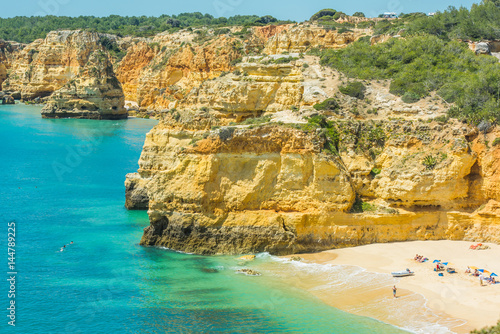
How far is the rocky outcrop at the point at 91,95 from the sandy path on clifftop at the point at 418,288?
75.5 metres

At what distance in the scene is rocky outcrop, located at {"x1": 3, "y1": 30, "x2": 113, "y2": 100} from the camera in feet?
383

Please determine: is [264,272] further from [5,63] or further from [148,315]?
[5,63]

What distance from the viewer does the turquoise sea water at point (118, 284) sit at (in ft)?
66.1

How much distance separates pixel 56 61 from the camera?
118 m

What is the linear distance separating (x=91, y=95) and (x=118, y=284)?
76.6 metres

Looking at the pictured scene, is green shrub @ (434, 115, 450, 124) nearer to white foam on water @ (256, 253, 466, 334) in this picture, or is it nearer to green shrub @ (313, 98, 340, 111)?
green shrub @ (313, 98, 340, 111)

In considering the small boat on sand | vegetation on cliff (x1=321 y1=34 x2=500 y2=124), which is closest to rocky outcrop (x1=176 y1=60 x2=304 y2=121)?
vegetation on cliff (x1=321 y1=34 x2=500 y2=124)

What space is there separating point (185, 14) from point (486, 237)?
186m

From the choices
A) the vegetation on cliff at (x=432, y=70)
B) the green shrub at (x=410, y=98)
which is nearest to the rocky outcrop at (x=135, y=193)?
the vegetation on cliff at (x=432, y=70)

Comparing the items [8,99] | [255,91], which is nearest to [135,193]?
[255,91]

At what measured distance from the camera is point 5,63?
13425 centimetres

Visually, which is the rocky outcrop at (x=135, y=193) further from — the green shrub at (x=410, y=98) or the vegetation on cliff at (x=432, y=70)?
the green shrub at (x=410, y=98)

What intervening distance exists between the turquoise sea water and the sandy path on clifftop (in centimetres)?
117

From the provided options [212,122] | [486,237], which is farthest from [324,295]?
[212,122]
